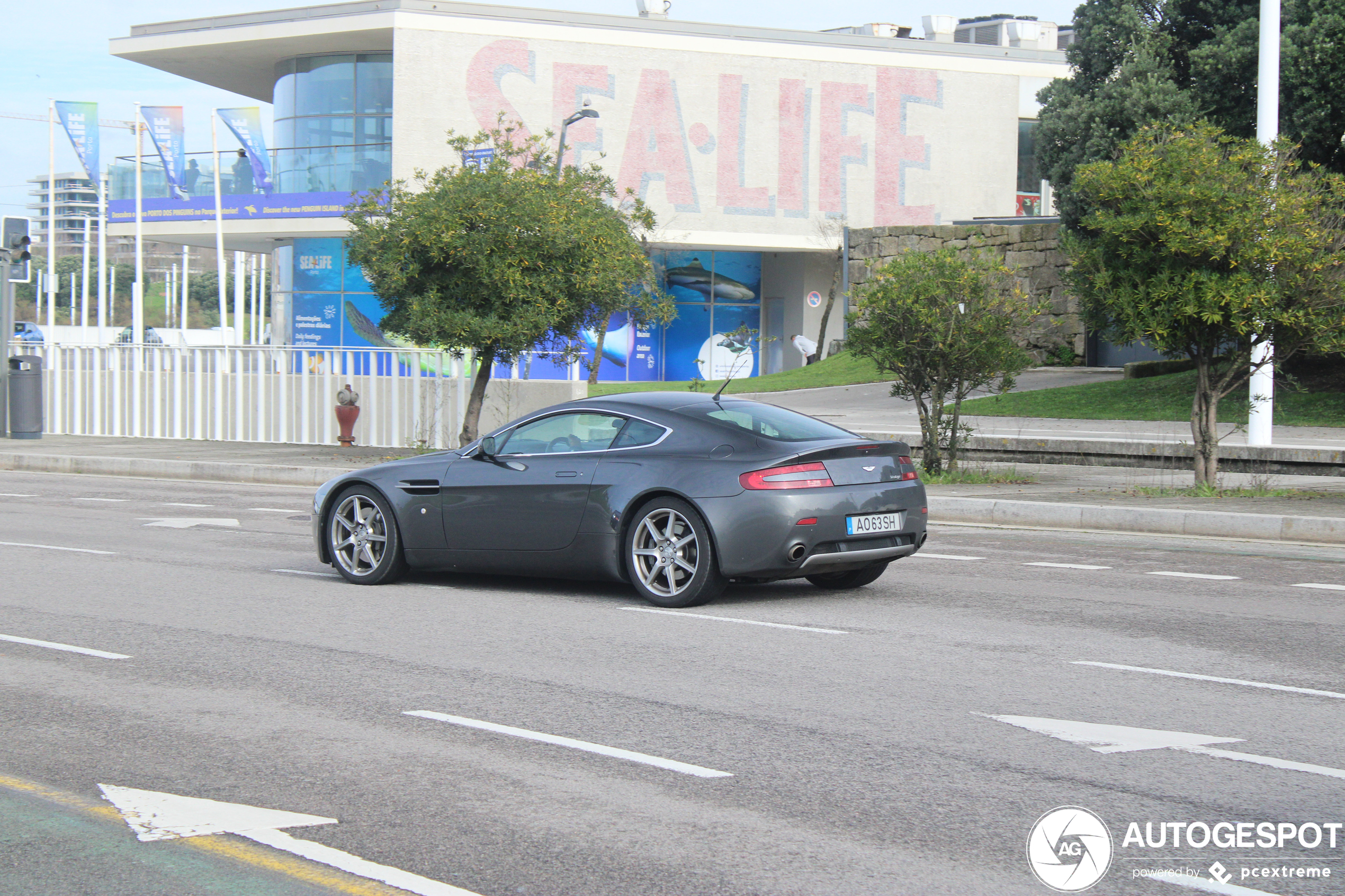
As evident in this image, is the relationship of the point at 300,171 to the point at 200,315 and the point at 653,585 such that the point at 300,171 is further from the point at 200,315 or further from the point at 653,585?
the point at 200,315

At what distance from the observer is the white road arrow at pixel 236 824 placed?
13.6 feet

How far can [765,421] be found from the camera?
30.9ft

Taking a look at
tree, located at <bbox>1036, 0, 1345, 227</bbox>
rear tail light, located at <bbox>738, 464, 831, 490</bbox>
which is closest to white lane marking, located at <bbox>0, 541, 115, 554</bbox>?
rear tail light, located at <bbox>738, 464, 831, 490</bbox>

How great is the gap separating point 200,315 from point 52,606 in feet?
515

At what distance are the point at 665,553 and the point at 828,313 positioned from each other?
46697mm

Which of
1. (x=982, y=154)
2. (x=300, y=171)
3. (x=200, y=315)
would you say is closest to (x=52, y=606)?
(x=300, y=171)

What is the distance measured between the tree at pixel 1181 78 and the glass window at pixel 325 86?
25.6 metres

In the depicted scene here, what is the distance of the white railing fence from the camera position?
25.0 meters

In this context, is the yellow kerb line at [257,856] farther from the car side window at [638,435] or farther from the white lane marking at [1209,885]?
the car side window at [638,435]

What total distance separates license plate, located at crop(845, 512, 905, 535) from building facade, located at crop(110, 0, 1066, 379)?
41.7 metres

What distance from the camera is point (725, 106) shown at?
171 ft

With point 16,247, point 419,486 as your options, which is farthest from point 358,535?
point 16,247

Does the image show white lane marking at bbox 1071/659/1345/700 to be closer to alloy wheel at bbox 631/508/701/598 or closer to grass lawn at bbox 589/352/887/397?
alloy wheel at bbox 631/508/701/598

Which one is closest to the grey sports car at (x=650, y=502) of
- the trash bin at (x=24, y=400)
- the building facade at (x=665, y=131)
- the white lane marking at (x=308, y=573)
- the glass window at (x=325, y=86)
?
the white lane marking at (x=308, y=573)
